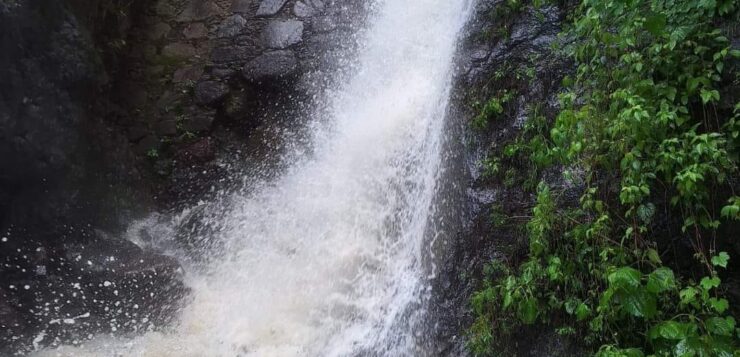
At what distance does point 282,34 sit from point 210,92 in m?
0.95

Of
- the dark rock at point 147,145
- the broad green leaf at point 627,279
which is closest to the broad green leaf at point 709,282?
the broad green leaf at point 627,279

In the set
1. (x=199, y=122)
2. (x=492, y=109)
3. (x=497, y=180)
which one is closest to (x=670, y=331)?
(x=497, y=180)

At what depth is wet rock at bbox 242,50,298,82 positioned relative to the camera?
531 centimetres

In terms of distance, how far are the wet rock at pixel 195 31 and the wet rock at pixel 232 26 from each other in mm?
160

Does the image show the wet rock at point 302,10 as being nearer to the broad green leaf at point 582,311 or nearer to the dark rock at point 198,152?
the dark rock at point 198,152

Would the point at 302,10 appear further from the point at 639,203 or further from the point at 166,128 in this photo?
the point at 639,203

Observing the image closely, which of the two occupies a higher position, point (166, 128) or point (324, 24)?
point (324, 24)

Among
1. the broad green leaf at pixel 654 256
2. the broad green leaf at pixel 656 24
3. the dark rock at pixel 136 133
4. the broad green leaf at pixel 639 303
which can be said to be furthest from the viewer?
the dark rock at pixel 136 133

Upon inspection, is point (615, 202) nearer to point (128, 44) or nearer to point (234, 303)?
point (234, 303)

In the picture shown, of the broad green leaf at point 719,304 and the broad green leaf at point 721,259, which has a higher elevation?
the broad green leaf at point 721,259

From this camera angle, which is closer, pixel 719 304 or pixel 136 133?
pixel 719 304

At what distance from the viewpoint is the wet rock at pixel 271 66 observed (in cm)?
531

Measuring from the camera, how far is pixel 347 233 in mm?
4109

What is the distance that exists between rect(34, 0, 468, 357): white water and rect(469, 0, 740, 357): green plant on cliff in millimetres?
866
